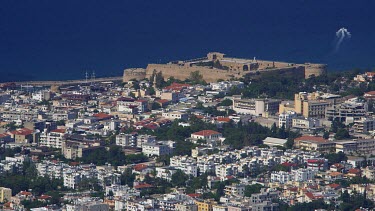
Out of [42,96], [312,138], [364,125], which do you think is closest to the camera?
[312,138]

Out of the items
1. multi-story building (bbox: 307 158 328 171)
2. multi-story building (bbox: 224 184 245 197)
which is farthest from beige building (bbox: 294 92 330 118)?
multi-story building (bbox: 224 184 245 197)

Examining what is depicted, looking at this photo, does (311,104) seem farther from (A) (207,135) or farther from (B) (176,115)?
(A) (207,135)

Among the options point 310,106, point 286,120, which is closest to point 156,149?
point 286,120

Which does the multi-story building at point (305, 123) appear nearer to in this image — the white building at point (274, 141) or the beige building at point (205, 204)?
the white building at point (274, 141)

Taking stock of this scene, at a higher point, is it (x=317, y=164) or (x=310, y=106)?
(x=310, y=106)

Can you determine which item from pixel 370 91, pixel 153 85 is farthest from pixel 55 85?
pixel 370 91

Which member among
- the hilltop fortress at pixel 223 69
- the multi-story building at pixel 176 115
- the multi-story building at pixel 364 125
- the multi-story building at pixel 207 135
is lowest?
the multi-story building at pixel 207 135

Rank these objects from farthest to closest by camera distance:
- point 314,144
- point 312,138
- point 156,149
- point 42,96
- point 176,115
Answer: point 42,96 → point 176,115 → point 312,138 → point 314,144 → point 156,149

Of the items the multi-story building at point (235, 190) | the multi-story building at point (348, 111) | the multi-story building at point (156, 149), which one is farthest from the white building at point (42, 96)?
the multi-story building at point (235, 190)

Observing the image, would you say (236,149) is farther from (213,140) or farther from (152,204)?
(152,204)
